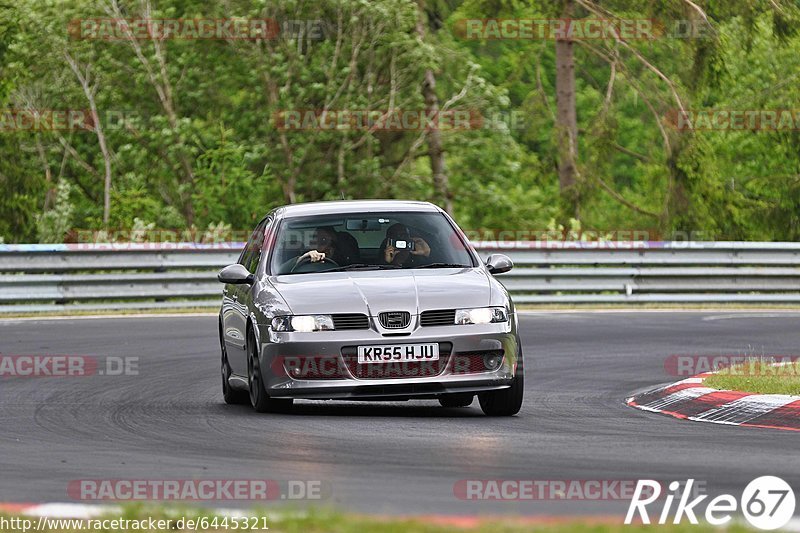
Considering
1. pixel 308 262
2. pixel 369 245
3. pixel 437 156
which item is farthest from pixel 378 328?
pixel 437 156

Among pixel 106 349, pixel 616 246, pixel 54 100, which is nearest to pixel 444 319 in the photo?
pixel 106 349

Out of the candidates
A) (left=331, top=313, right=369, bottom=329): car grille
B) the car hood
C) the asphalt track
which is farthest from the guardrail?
(left=331, top=313, right=369, bottom=329): car grille

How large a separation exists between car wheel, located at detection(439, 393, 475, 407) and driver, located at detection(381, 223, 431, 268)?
3.39 ft

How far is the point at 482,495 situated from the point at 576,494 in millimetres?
436

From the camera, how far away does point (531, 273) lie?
83.1 ft

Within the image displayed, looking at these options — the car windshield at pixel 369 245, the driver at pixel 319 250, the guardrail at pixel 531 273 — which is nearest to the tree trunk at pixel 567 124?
the guardrail at pixel 531 273

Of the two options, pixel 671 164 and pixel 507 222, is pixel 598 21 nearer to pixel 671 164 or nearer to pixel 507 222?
pixel 671 164

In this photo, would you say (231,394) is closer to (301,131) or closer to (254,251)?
(254,251)

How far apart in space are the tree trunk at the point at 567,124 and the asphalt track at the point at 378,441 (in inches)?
821

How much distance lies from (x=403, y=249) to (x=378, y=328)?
54.4 inches

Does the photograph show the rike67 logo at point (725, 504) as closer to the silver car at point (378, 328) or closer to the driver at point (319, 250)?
the silver car at point (378, 328)

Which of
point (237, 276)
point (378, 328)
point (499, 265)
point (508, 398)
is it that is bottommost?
point (508, 398)

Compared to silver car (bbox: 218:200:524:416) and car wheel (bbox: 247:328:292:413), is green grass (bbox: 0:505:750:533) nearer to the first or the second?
silver car (bbox: 218:200:524:416)

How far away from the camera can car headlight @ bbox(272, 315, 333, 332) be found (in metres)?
11.2
